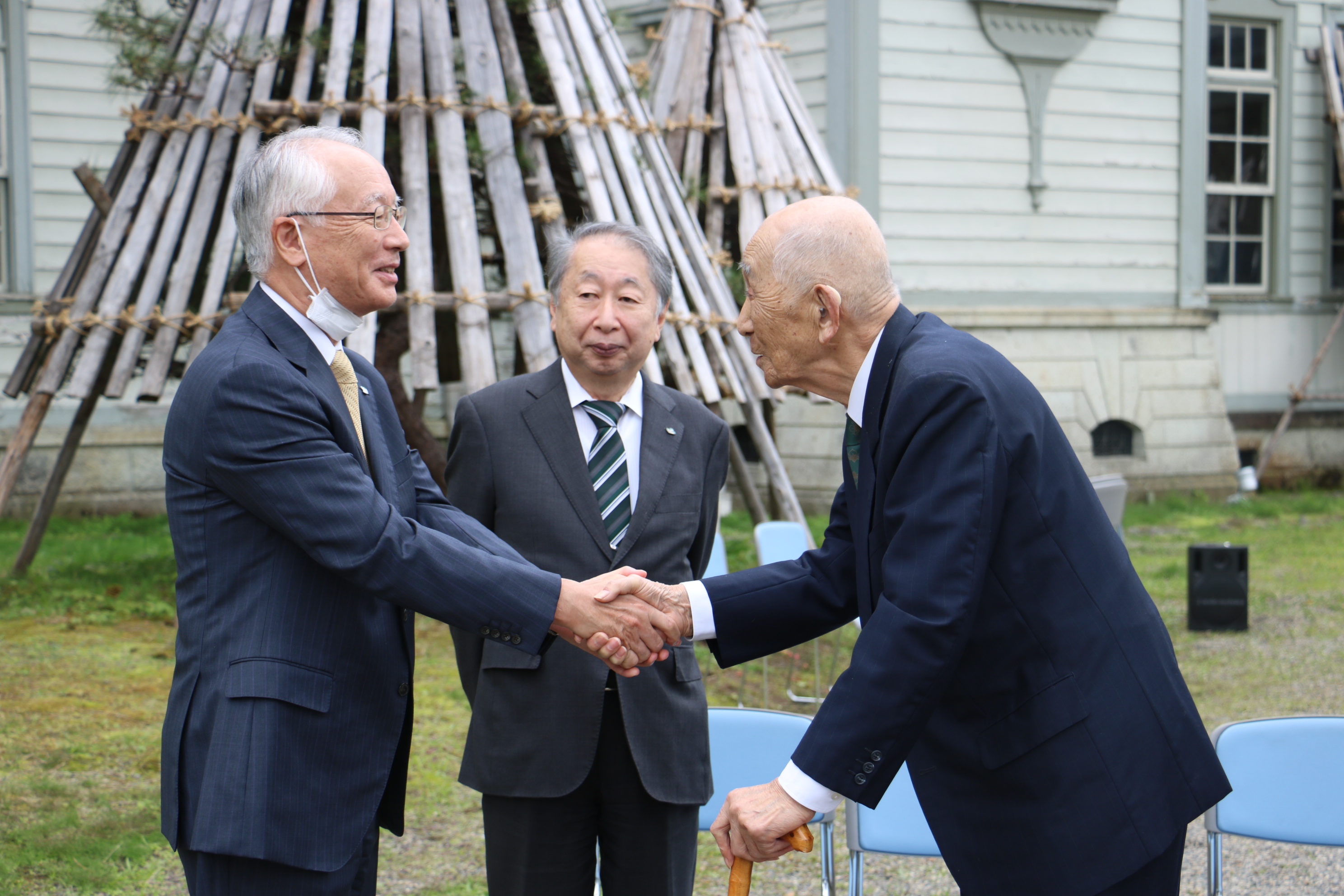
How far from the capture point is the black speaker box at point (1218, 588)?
7715mm

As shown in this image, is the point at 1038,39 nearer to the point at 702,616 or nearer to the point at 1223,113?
the point at 1223,113

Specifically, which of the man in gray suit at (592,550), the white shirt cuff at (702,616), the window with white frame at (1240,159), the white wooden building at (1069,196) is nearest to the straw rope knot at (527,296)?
the man in gray suit at (592,550)

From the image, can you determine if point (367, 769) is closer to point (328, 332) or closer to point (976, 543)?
point (328, 332)

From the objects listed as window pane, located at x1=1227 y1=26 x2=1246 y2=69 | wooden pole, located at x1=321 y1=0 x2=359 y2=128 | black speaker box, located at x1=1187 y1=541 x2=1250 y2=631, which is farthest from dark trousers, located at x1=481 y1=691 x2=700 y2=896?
window pane, located at x1=1227 y1=26 x2=1246 y2=69

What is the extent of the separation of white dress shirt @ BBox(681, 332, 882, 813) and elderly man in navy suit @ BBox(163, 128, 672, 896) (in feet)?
1.37

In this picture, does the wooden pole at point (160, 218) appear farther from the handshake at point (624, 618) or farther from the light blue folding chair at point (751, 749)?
the handshake at point (624, 618)

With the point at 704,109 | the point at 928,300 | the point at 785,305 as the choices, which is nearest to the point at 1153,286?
the point at 928,300

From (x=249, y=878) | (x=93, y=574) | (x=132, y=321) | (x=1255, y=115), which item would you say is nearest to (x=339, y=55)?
(x=132, y=321)

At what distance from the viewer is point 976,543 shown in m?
2.01

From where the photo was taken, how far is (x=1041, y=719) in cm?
206

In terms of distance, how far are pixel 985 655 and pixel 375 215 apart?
142cm

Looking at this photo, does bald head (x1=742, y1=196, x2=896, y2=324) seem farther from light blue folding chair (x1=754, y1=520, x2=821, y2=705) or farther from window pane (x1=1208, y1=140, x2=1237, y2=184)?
window pane (x1=1208, y1=140, x2=1237, y2=184)

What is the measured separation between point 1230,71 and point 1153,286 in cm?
298

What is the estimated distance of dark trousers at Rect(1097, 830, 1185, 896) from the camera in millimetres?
2088
